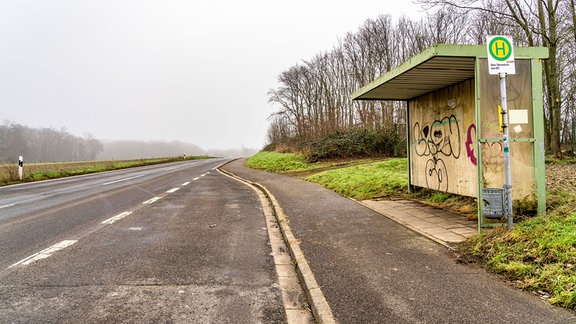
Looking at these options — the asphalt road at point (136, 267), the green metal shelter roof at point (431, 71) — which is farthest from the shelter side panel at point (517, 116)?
the asphalt road at point (136, 267)

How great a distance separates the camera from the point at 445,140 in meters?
8.66

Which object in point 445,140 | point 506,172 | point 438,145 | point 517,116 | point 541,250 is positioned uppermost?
point 517,116

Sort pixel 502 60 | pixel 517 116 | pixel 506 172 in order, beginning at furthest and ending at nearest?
pixel 517 116 < pixel 506 172 < pixel 502 60

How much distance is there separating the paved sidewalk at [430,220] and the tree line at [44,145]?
104 m

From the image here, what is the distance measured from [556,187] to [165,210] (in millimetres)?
8692

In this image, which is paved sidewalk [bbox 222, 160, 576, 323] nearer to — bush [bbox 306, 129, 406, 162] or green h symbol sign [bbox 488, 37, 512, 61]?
green h symbol sign [bbox 488, 37, 512, 61]

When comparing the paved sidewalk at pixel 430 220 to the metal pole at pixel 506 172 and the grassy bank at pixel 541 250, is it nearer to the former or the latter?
the grassy bank at pixel 541 250

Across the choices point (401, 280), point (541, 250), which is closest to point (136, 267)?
point (401, 280)

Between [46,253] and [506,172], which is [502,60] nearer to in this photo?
[506,172]

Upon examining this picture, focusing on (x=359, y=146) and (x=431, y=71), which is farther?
(x=359, y=146)

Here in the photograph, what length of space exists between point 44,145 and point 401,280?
142 m

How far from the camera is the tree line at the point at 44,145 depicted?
99188 mm

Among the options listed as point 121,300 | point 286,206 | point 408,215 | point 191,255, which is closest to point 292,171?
point 286,206

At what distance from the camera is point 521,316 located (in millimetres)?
3129
